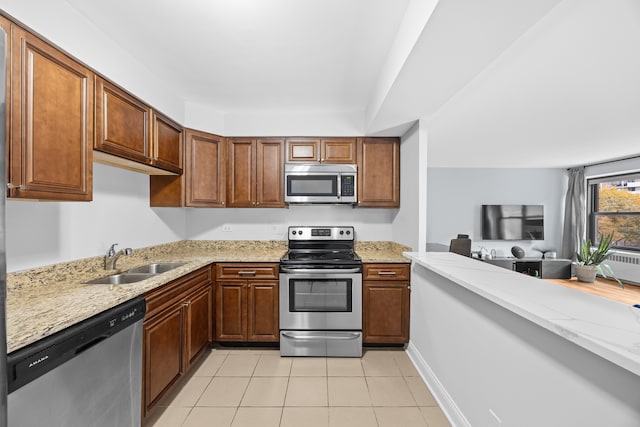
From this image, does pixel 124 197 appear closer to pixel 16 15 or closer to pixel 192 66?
pixel 192 66

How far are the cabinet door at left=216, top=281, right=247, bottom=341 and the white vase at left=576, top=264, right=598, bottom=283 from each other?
586 cm

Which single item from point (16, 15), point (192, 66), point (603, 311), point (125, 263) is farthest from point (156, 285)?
point (603, 311)

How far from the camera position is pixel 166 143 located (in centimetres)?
254

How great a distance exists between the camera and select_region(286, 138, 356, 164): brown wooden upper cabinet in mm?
3096

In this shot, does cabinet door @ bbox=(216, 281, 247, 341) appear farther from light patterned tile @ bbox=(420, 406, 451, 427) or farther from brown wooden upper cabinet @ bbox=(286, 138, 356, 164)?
light patterned tile @ bbox=(420, 406, 451, 427)

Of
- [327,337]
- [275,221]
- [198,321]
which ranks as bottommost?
[327,337]

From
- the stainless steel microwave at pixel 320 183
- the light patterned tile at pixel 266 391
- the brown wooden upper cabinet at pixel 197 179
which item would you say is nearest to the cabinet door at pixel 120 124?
the brown wooden upper cabinet at pixel 197 179

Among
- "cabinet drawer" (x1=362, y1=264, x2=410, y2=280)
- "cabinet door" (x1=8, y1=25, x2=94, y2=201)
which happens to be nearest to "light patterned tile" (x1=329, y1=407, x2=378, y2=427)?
"cabinet drawer" (x1=362, y1=264, x2=410, y2=280)

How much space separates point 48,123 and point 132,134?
2.23 feet

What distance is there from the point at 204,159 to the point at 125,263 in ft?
4.08

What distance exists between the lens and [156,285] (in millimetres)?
1739

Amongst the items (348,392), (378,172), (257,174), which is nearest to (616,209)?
(378,172)

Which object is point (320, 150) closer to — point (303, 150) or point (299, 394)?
point (303, 150)

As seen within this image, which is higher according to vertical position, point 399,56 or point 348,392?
point 399,56
